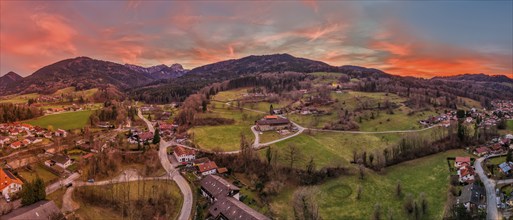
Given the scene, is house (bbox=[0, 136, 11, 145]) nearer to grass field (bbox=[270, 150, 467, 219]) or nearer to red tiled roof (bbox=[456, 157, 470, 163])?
grass field (bbox=[270, 150, 467, 219])

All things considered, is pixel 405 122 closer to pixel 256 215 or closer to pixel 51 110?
pixel 256 215

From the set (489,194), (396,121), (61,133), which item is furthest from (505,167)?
(61,133)

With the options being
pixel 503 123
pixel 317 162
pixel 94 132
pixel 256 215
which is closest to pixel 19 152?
pixel 94 132

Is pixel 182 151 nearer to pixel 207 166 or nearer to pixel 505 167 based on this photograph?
pixel 207 166

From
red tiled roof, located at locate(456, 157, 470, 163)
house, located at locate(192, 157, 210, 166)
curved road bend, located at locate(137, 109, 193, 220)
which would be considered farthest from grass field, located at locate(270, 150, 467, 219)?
house, located at locate(192, 157, 210, 166)

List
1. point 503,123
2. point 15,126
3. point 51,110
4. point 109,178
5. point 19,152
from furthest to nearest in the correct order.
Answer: point 51,110 → point 15,126 → point 503,123 → point 19,152 → point 109,178

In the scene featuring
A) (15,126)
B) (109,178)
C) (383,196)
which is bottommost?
(383,196)

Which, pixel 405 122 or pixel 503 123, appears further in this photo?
pixel 405 122
